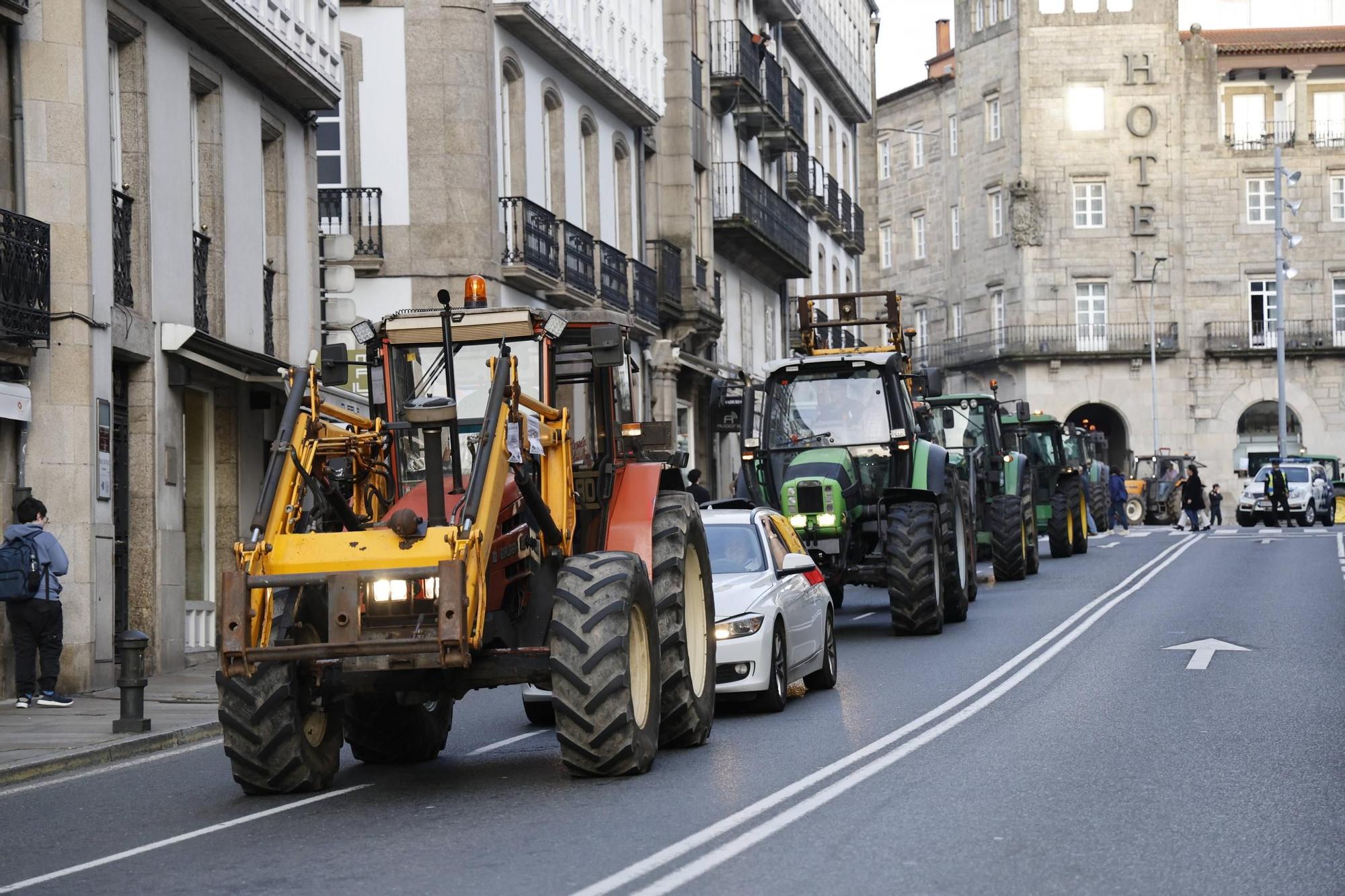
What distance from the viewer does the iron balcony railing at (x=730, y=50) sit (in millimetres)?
43938

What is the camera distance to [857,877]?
847 cm

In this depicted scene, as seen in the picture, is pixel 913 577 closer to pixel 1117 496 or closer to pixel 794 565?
pixel 794 565

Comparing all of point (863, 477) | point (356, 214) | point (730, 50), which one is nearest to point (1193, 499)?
point (730, 50)

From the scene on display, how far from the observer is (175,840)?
10188mm

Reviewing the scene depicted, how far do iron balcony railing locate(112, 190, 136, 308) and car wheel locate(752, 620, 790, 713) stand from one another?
26.3 feet

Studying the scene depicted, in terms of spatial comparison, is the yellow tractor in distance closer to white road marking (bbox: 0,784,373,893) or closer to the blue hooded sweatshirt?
white road marking (bbox: 0,784,373,893)

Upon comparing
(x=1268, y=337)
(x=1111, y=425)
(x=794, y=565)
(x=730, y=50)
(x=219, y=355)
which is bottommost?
(x=794, y=565)

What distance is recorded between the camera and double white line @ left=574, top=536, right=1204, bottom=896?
8.60m

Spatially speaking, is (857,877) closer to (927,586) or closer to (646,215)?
(927,586)

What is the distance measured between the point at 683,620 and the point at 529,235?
18592 mm

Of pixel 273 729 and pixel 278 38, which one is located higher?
pixel 278 38

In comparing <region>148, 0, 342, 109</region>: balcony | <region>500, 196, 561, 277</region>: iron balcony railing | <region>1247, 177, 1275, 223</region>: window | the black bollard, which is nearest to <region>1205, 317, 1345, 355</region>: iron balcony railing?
<region>1247, 177, 1275, 223</region>: window

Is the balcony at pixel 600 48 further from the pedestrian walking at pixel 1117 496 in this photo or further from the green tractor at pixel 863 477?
the pedestrian walking at pixel 1117 496

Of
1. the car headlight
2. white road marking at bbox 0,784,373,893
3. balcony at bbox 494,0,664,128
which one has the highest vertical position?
balcony at bbox 494,0,664,128
